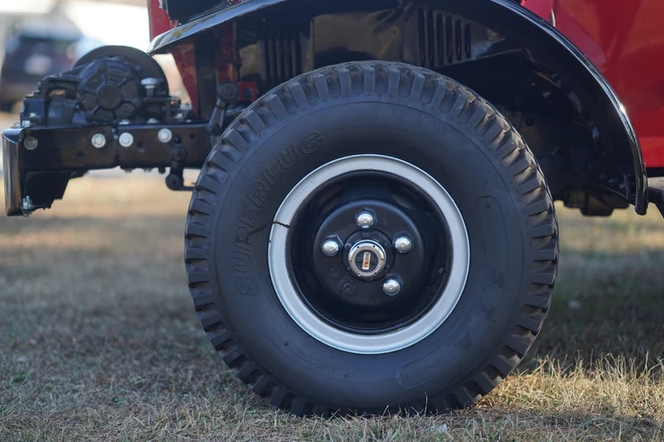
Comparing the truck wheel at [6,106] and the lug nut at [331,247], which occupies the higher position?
the truck wheel at [6,106]

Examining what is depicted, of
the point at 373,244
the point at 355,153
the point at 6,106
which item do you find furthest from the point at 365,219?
the point at 6,106

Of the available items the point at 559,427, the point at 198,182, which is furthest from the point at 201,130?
the point at 559,427

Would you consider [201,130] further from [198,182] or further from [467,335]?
[467,335]

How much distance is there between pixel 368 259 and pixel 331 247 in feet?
0.42

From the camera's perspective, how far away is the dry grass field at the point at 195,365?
2.38 metres

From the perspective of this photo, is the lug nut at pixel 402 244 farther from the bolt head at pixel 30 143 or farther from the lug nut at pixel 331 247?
the bolt head at pixel 30 143

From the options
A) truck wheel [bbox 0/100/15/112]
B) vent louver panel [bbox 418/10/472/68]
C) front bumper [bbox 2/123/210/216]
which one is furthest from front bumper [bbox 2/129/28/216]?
truck wheel [bbox 0/100/15/112]

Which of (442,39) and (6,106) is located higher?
(442,39)

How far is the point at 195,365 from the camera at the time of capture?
3.29m

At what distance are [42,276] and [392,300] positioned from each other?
3679 millimetres

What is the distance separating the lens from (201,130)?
3.01 metres

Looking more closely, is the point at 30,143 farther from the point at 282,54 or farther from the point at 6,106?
the point at 6,106

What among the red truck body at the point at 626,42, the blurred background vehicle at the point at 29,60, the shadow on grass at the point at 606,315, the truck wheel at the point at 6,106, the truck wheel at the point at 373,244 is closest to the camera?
the truck wheel at the point at 373,244

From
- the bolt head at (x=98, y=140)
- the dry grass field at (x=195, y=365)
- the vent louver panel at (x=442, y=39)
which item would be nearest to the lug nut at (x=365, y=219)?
the dry grass field at (x=195, y=365)
